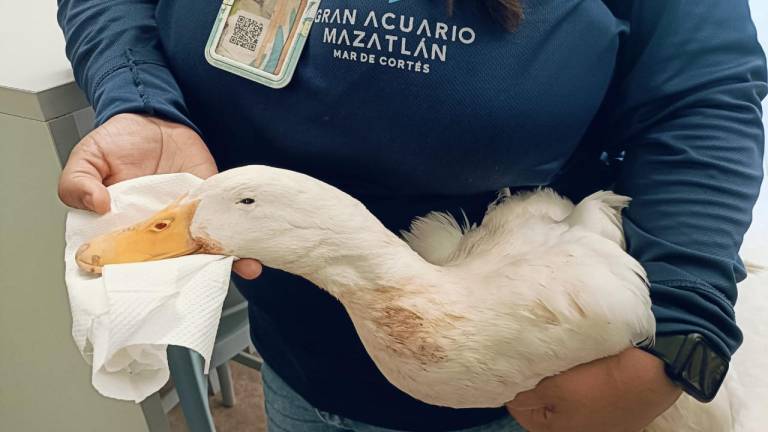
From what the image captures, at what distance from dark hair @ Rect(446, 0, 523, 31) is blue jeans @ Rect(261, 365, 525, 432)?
0.34 m

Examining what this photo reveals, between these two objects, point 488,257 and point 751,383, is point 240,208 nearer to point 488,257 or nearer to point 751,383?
point 488,257

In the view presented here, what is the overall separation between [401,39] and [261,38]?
0.11 m

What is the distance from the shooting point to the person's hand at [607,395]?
1.40ft

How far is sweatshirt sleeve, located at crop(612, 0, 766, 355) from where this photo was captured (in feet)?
1.38

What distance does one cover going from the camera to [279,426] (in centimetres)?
66

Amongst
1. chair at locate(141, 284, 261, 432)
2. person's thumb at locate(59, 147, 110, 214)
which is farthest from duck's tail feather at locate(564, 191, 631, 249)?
chair at locate(141, 284, 261, 432)

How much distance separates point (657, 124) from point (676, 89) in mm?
31

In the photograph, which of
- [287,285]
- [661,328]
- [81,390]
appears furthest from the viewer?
[81,390]

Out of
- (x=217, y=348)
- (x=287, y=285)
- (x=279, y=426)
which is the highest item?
(x=287, y=285)

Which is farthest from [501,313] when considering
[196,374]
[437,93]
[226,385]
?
[226,385]

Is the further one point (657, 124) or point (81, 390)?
point (81, 390)

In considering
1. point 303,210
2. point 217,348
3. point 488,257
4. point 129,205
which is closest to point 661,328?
point 488,257

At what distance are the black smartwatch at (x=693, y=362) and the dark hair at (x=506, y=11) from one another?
0.22m

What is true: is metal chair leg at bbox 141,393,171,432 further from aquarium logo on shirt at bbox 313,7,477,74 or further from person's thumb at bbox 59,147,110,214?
aquarium logo on shirt at bbox 313,7,477,74
